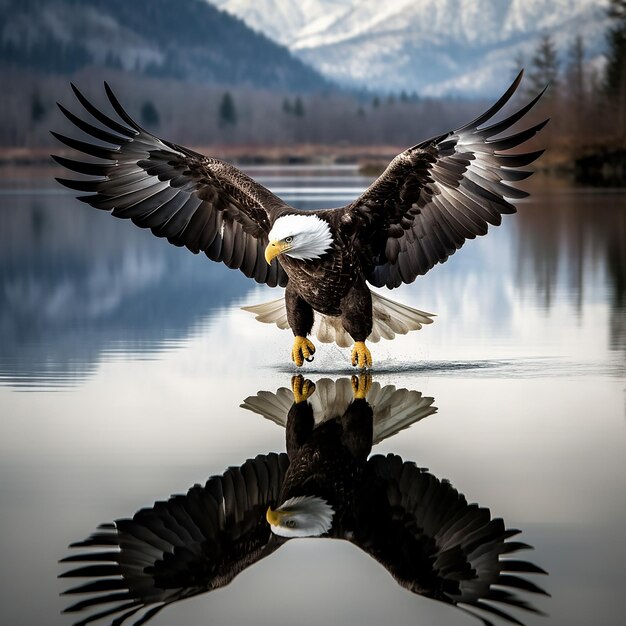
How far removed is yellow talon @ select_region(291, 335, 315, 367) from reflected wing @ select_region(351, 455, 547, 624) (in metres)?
2.82

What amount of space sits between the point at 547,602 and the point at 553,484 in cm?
105

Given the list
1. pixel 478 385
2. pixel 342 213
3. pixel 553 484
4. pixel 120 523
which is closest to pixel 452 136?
pixel 342 213

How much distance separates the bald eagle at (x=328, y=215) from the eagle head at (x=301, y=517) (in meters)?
2.23

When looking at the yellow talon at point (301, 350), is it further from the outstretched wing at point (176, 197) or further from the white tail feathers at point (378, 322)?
the outstretched wing at point (176, 197)

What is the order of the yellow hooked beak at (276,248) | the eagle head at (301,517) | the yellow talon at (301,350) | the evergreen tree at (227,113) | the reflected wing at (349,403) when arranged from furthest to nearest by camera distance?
1. the evergreen tree at (227,113)
2. the yellow talon at (301,350)
3. the yellow hooked beak at (276,248)
4. the reflected wing at (349,403)
5. the eagle head at (301,517)

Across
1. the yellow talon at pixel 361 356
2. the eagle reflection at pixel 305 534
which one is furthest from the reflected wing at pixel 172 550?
the yellow talon at pixel 361 356

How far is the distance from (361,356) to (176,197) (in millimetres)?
1466

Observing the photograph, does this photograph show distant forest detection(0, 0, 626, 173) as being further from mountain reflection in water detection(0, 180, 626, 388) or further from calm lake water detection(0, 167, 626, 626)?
calm lake water detection(0, 167, 626, 626)

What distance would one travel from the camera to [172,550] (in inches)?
134

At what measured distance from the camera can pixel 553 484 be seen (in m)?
4.03

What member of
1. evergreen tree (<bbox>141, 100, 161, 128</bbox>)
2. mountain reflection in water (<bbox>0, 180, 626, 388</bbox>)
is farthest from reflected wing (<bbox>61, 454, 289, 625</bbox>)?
evergreen tree (<bbox>141, 100, 161, 128</bbox>)

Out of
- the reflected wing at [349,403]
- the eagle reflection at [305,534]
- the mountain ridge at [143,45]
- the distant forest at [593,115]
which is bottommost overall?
the reflected wing at [349,403]

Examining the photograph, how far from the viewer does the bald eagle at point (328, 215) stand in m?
6.38

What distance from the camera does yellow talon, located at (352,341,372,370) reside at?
6734 millimetres
